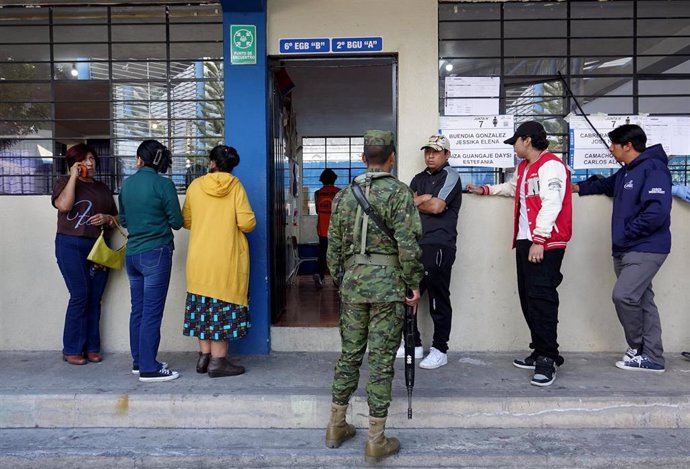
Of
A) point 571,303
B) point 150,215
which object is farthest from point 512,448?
point 150,215

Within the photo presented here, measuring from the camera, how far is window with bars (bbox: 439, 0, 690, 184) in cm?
470

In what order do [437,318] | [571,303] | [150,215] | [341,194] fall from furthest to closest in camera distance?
[571,303]
[437,318]
[150,215]
[341,194]

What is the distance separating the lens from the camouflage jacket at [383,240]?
117 inches

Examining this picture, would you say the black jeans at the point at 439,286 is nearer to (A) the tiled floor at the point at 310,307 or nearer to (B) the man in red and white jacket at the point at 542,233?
(B) the man in red and white jacket at the point at 542,233

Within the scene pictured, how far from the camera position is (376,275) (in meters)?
3.00

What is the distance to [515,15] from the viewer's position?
4.80m

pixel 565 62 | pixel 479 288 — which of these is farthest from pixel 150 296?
pixel 565 62

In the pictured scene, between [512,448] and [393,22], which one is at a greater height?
[393,22]

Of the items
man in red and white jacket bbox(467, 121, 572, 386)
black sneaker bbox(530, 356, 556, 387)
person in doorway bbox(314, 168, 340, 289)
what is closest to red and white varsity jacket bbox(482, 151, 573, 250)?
man in red and white jacket bbox(467, 121, 572, 386)

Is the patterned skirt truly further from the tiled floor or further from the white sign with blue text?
the white sign with blue text

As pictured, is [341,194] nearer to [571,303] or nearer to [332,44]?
[332,44]

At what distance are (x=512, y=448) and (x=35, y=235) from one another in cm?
414

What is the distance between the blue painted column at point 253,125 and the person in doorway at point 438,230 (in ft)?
4.26

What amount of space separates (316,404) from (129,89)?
3.24m
